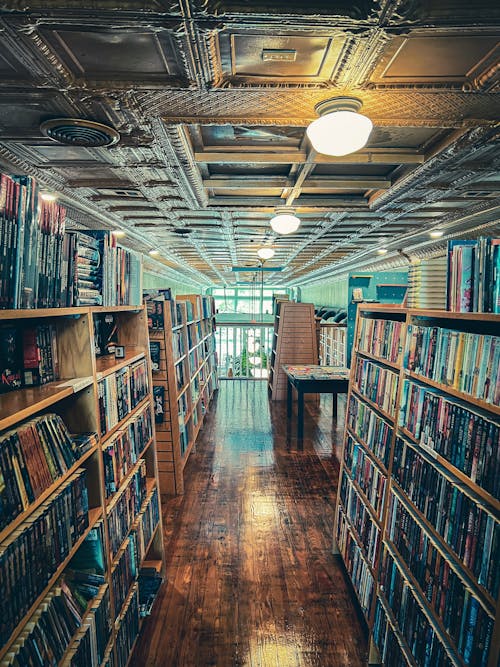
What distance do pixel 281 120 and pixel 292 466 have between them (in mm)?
3300

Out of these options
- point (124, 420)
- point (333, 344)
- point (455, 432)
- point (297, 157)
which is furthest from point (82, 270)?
point (333, 344)

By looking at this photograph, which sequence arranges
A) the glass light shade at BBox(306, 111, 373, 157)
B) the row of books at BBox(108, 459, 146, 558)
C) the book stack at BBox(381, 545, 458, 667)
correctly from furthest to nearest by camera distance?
1. the glass light shade at BBox(306, 111, 373, 157)
2. the row of books at BBox(108, 459, 146, 558)
3. the book stack at BBox(381, 545, 458, 667)

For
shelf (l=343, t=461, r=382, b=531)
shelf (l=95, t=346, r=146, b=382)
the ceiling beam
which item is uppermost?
the ceiling beam

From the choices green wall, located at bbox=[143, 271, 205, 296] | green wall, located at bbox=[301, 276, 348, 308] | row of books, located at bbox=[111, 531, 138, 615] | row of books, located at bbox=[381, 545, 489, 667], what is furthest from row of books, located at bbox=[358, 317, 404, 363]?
green wall, located at bbox=[301, 276, 348, 308]

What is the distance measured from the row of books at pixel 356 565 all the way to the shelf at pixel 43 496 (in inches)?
63.1

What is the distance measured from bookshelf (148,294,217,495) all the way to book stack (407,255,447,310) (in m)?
2.16

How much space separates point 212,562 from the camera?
266cm

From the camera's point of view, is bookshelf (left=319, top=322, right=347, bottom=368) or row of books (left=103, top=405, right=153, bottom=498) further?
bookshelf (left=319, top=322, right=347, bottom=368)

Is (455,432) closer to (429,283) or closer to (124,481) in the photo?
(429,283)

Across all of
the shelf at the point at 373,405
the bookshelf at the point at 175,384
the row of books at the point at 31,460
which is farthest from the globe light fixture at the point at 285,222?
the row of books at the point at 31,460

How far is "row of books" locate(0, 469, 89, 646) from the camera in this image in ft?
3.40

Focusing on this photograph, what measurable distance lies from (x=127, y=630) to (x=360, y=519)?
1.37 m

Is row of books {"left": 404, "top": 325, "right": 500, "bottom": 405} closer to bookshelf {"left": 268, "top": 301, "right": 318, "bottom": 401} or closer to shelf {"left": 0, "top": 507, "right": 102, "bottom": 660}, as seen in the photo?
shelf {"left": 0, "top": 507, "right": 102, "bottom": 660}

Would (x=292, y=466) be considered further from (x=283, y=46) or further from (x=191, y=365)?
(x=283, y=46)
